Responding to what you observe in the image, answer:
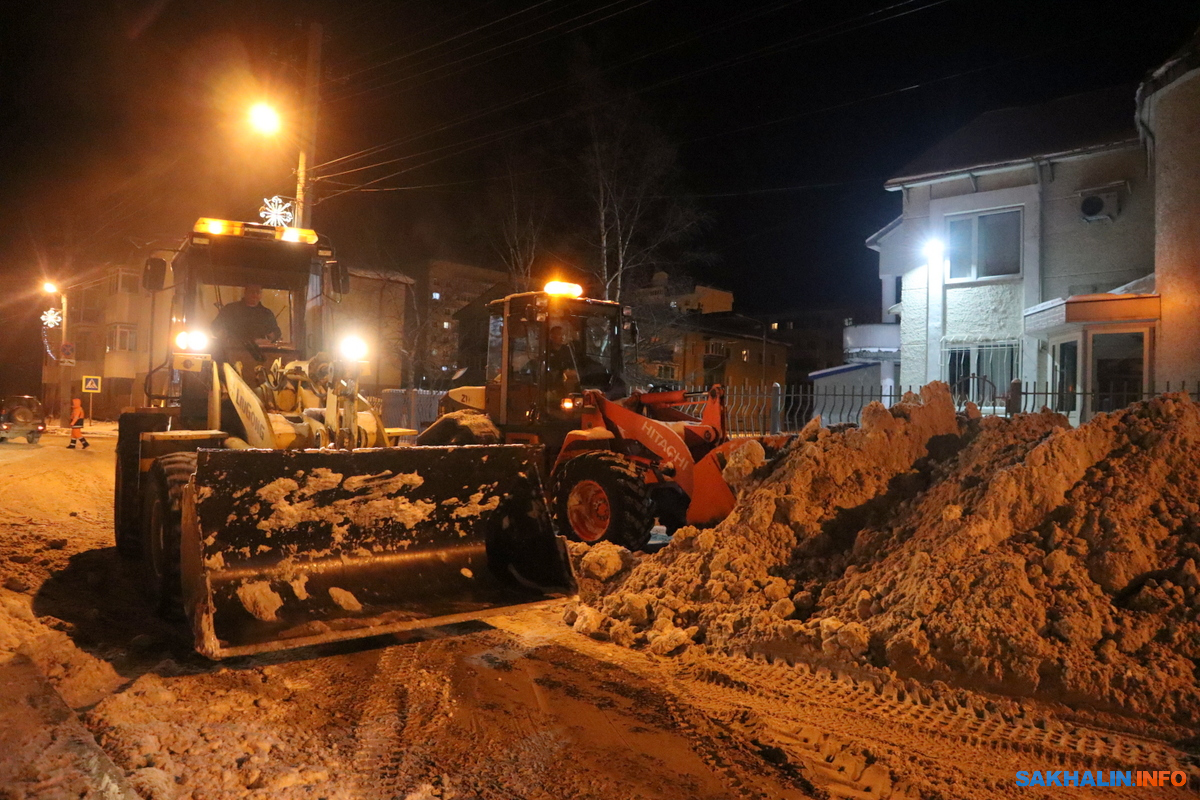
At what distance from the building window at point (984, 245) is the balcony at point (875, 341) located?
4710 mm

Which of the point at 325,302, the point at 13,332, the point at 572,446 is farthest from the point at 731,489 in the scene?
the point at 13,332

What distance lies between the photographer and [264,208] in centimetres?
1923

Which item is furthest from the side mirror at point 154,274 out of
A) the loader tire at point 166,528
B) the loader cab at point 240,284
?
the loader tire at point 166,528

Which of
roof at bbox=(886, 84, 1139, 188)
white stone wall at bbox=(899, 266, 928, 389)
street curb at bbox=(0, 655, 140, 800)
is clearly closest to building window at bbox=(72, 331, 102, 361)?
white stone wall at bbox=(899, 266, 928, 389)

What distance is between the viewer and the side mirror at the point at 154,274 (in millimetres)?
7785

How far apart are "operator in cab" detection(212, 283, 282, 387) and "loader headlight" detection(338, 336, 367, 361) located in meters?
0.98

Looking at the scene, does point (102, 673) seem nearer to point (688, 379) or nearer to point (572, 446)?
point (572, 446)

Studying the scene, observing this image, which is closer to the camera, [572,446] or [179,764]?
[179,764]

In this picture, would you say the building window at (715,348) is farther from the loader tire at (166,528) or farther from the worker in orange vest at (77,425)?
the loader tire at (166,528)

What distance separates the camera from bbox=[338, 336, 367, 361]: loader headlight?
7008mm

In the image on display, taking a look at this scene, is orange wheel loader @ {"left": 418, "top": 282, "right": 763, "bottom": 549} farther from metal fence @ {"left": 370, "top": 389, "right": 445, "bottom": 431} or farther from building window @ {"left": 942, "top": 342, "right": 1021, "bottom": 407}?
metal fence @ {"left": 370, "top": 389, "right": 445, "bottom": 431}

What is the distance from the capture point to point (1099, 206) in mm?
17859

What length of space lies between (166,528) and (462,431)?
4313 millimetres

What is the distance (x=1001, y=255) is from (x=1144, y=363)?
16.2ft
